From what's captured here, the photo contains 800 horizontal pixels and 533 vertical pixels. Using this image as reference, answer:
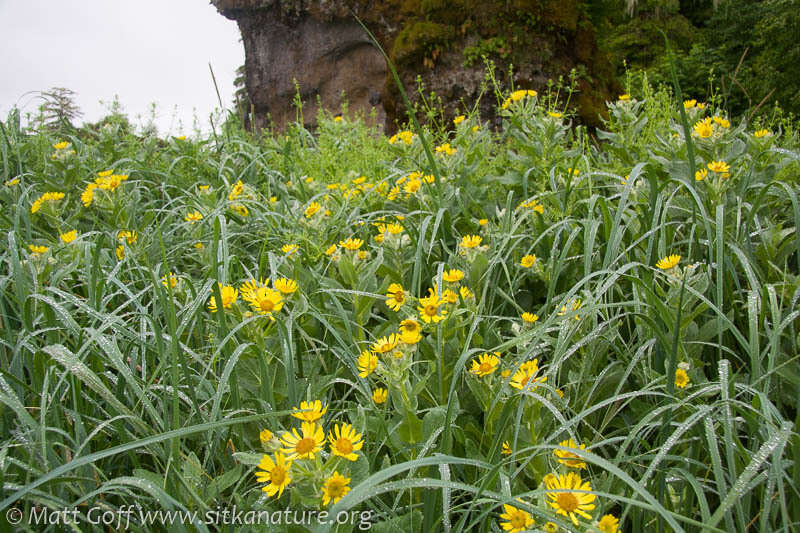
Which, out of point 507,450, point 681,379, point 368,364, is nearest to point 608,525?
point 507,450

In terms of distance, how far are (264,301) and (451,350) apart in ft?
1.51

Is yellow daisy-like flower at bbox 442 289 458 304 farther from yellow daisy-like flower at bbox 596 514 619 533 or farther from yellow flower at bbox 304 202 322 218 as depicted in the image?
yellow flower at bbox 304 202 322 218

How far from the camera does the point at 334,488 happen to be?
0.85m

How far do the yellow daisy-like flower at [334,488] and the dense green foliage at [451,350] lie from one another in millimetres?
13

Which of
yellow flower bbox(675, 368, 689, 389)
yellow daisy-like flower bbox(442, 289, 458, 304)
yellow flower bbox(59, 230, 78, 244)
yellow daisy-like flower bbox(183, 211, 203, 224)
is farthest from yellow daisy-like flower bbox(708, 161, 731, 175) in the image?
yellow flower bbox(59, 230, 78, 244)

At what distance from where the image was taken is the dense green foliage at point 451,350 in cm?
96

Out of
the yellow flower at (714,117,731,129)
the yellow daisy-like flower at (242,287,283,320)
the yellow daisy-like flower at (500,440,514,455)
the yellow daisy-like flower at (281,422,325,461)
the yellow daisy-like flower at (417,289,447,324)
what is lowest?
the yellow daisy-like flower at (500,440,514,455)

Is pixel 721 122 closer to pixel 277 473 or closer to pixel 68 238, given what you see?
pixel 277 473

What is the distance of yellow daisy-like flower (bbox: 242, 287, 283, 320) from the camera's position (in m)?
1.15

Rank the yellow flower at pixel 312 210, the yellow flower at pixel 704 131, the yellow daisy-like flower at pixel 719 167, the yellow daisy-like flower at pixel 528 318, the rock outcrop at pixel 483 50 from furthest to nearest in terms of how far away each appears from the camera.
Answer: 1. the rock outcrop at pixel 483 50
2. the yellow flower at pixel 312 210
3. the yellow flower at pixel 704 131
4. the yellow daisy-like flower at pixel 719 167
5. the yellow daisy-like flower at pixel 528 318

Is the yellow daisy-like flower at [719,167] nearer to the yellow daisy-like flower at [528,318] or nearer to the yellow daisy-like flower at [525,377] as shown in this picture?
the yellow daisy-like flower at [528,318]

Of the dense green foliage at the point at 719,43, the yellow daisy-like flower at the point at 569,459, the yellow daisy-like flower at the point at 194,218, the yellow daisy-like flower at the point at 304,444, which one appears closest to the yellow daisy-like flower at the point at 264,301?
the yellow daisy-like flower at the point at 304,444

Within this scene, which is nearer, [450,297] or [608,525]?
[608,525]

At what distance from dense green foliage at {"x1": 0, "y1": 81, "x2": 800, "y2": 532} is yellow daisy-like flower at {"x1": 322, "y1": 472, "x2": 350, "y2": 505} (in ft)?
0.04
